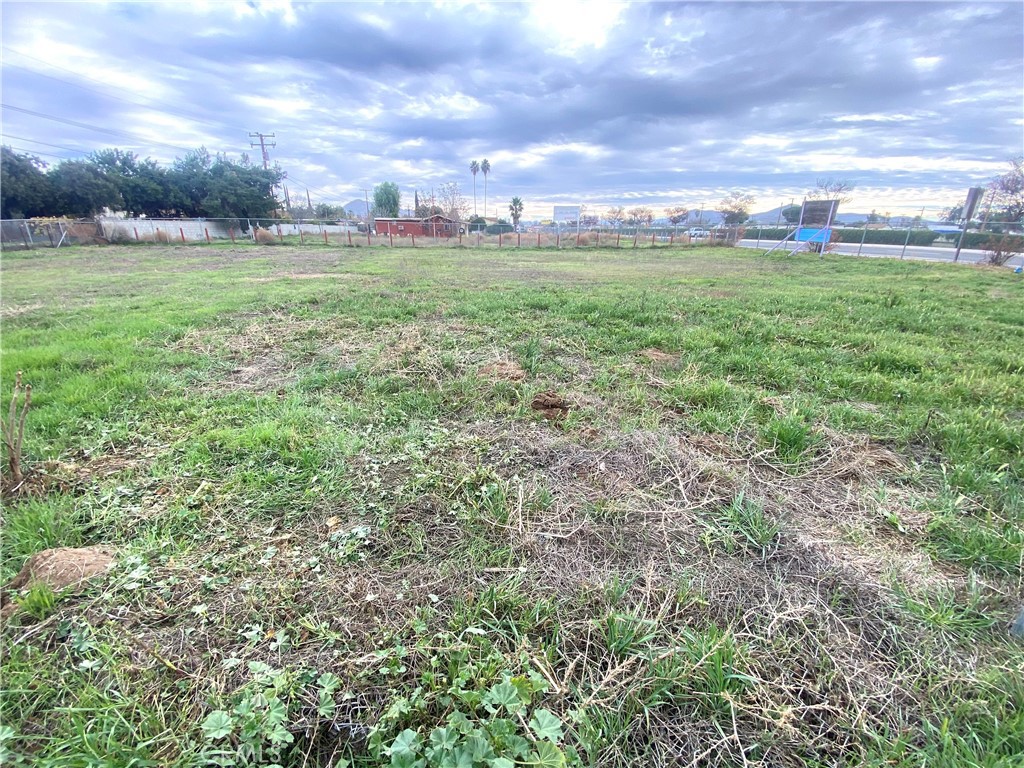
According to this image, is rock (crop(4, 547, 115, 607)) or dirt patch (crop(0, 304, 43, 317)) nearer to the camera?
rock (crop(4, 547, 115, 607))

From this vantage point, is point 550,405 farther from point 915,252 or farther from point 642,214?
point 642,214

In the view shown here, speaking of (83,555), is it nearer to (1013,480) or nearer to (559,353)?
(559,353)

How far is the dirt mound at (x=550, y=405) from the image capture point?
10.2ft

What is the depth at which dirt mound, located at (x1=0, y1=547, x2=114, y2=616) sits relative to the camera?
1631mm

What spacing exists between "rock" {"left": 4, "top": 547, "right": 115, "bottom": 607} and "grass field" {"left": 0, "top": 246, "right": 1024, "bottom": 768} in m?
0.07

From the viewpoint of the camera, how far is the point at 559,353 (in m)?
4.48

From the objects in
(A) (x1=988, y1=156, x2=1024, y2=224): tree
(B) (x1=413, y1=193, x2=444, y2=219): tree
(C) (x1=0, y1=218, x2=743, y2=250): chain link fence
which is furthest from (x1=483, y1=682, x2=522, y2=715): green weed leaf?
(B) (x1=413, y1=193, x2=444, y2=219): tree

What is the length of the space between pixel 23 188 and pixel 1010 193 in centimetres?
5180

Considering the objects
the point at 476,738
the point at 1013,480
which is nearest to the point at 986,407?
the point at 1013,480

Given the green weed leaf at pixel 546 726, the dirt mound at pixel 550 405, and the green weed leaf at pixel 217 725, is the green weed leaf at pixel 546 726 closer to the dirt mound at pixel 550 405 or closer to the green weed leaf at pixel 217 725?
the green weed leaf at pixel 217 725

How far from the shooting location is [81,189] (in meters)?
26.8

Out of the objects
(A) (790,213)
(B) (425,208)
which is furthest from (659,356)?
(B) (425,208)

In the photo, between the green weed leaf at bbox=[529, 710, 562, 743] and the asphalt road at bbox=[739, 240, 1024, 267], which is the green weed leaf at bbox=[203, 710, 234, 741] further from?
the asphalt road at bbox=[739, 240, 1024, 267]

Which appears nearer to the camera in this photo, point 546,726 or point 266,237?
point 546,726
